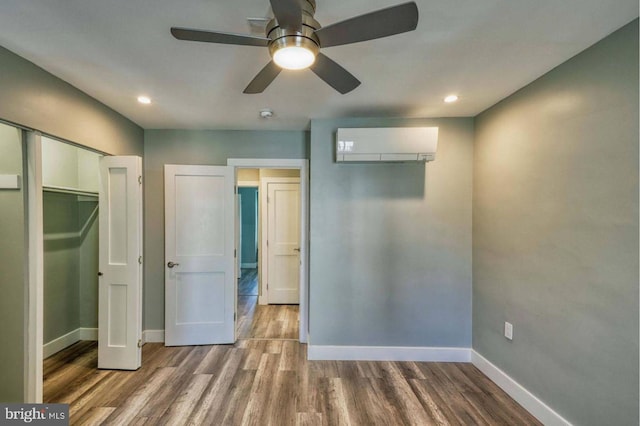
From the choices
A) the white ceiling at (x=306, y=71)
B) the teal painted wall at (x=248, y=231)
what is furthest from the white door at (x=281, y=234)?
the teal painted wall at (x=248, y=231)

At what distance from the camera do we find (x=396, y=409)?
205 cm


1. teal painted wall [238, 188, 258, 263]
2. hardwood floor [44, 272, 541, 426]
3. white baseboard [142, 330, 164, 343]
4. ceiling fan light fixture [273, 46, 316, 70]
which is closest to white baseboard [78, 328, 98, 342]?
hardwood floor [44, 272, 541, 426]

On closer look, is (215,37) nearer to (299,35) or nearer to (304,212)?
(299,35)

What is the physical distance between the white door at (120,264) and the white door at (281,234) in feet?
6.72

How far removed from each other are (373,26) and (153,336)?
3.62 meters

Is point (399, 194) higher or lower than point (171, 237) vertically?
higher

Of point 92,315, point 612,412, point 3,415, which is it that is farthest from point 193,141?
point 612,412

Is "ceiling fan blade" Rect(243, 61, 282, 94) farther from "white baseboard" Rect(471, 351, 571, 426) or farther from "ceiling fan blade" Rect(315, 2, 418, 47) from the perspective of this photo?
"white baseboard" Rect(471, 351, 571, 426)

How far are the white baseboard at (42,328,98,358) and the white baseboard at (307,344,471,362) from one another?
2.53 m

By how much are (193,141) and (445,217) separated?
9.41 feet

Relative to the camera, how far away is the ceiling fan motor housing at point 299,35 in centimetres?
113

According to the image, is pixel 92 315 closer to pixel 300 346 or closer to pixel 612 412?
pixel 300 346

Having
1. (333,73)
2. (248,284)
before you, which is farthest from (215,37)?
(248,284)

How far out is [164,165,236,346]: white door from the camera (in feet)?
9.95
